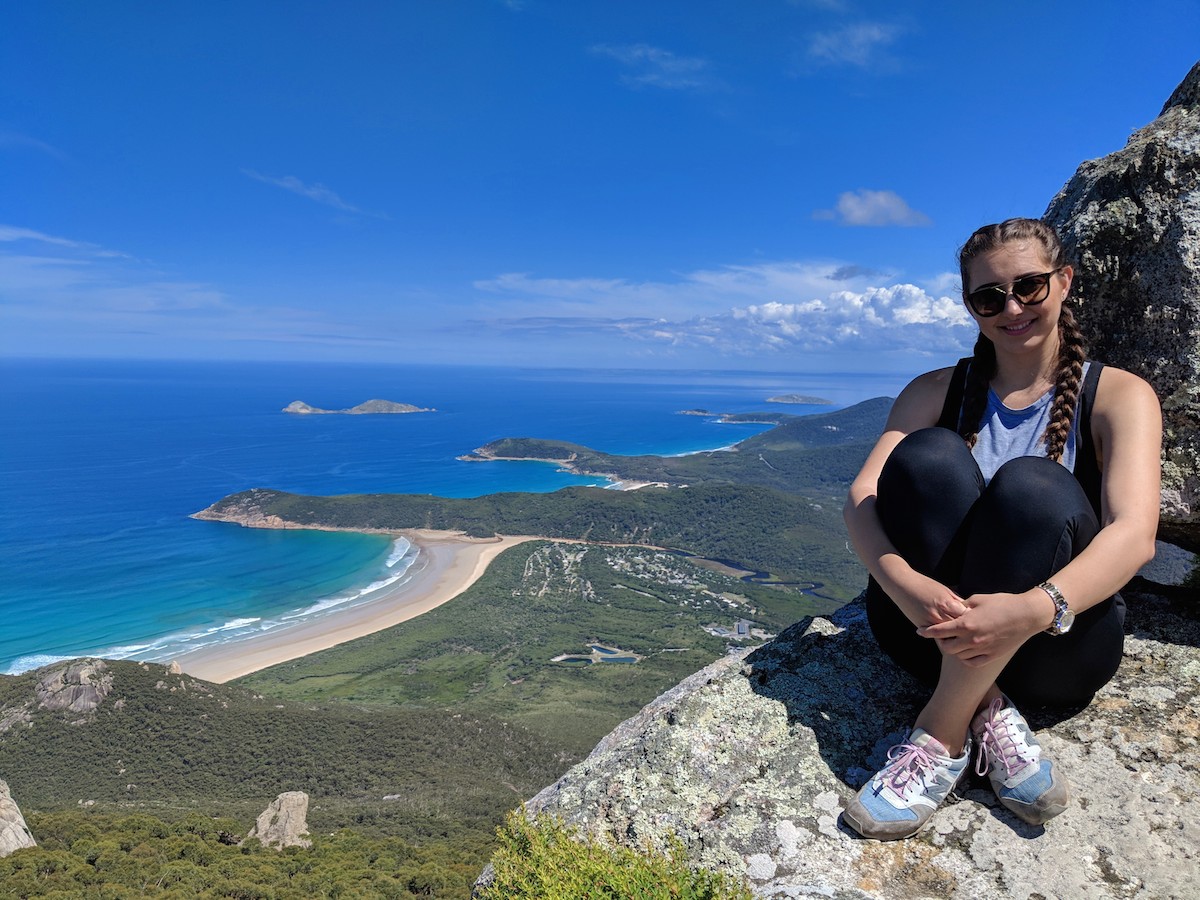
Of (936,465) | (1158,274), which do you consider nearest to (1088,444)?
(936,465)

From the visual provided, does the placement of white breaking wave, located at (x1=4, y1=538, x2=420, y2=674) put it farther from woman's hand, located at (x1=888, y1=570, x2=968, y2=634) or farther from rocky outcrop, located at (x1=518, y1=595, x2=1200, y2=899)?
woman's hand, located at (x1=888, y1=570, x2=968, y2=634)

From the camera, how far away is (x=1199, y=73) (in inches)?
151

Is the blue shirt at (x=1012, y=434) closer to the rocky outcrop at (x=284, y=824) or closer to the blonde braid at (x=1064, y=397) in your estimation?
the blonde braid at (x=1064, y=397)

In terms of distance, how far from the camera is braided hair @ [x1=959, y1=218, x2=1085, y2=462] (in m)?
2.75

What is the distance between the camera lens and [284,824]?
71.8 ft

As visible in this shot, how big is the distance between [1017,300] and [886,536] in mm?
1185

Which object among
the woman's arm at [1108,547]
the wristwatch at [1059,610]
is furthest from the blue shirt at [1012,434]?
the wristwatch at [1059,610]

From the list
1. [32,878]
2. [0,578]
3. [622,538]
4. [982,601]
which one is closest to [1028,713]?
[982,601]

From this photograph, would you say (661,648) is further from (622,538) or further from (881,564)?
(881,564)

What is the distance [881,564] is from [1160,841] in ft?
4.37

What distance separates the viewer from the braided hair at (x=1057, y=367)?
275 cm

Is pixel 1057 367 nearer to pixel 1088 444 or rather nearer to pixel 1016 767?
pixel 1088 444

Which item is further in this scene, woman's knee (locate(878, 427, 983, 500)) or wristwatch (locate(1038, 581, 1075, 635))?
woman's knee (locate(878, 427, 983, 500))

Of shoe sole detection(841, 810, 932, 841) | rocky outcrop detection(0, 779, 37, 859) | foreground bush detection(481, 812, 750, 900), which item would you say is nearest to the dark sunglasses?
shoe sole detection(841, 810, 932, 841)
